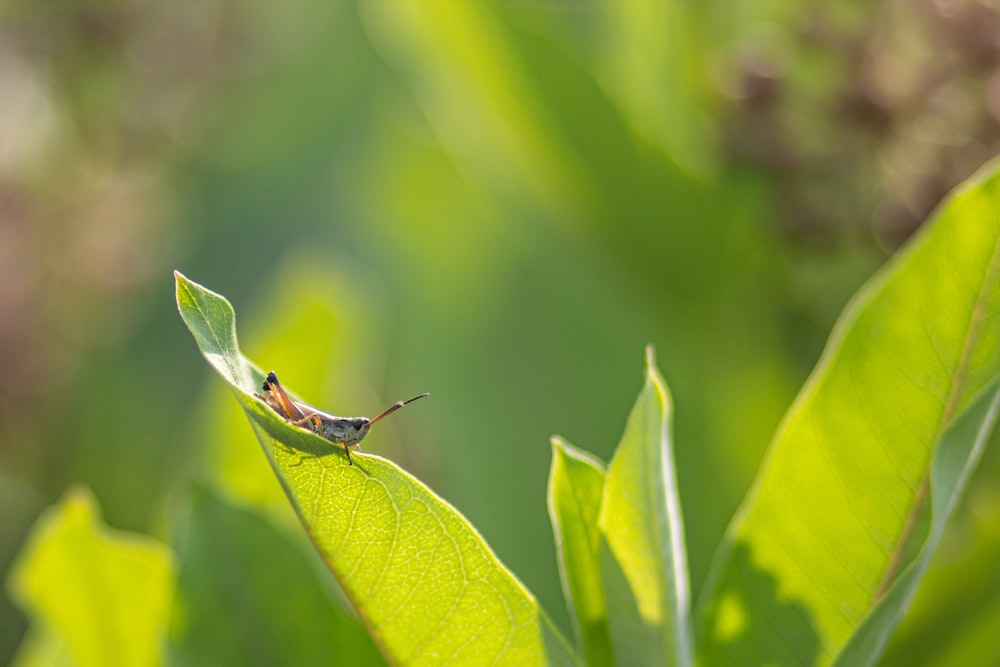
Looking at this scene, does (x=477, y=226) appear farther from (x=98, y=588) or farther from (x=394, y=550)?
(x=394, y=550)

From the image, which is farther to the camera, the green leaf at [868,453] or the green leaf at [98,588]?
the green leaf at [98,588]

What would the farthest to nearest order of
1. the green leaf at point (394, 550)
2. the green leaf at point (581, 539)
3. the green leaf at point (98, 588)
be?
the green leaf at point (98, 588) → the green leaf at point (581, 539) → the green leaf at point (394, 550)

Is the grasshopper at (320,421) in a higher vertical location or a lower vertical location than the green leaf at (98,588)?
higher

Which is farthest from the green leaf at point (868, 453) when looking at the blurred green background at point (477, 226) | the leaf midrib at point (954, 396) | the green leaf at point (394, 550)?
the blurred green background at point (477, 226)

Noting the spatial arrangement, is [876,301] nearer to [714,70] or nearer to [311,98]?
[714,70]

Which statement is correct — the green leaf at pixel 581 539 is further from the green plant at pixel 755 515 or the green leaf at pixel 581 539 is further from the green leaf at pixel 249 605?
the green leaf at pixel 249 605

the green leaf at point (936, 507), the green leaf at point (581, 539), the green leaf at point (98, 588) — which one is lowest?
the green leaf at point (936, 507)

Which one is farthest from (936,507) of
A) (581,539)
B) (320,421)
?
(320,421)

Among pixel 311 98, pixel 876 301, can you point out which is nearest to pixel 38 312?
pixel 311 98

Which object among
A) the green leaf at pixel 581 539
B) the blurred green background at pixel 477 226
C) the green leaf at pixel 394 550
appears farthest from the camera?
the blurred green background at pixel 477 226
